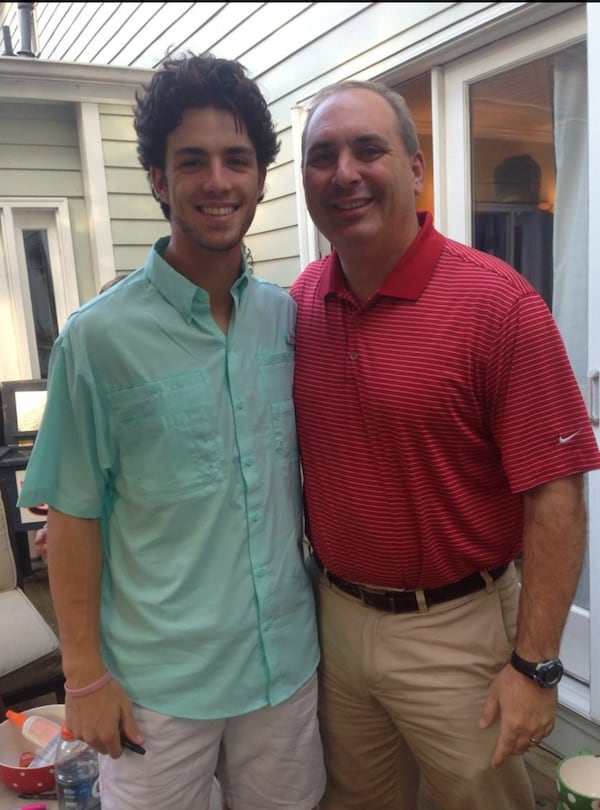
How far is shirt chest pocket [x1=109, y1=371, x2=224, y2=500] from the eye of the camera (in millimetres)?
1228

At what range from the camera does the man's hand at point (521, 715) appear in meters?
1.20

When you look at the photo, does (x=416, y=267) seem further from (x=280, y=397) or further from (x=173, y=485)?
(x=173, y=485)

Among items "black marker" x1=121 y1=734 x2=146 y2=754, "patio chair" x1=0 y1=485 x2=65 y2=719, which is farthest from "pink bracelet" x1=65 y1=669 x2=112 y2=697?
"patio chair" x1=0 y1=485 x2=65 y2=719

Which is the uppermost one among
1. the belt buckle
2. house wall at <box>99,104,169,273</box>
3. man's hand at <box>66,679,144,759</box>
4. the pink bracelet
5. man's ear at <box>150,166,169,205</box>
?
house wall at <box>99,104,169,273</box>

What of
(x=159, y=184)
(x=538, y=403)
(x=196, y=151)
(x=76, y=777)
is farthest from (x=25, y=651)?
(x=538, y=403)

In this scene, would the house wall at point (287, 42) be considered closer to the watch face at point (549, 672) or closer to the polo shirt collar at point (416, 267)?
the polo shirt collar at point (416, 267)

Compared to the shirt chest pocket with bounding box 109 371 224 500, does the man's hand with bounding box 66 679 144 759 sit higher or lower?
lower

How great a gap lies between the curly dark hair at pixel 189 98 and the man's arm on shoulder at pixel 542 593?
87cm

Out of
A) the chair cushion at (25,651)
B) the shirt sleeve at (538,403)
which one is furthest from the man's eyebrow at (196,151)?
the chair cushion at (25,651)

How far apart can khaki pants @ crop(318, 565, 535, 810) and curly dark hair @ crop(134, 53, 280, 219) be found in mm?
969

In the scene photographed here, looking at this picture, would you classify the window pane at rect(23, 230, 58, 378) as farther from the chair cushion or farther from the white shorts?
the white shorts

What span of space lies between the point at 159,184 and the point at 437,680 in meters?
1.11

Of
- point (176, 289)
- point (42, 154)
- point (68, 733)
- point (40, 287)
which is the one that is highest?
point (42, 154)

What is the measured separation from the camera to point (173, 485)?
49.0 inches
